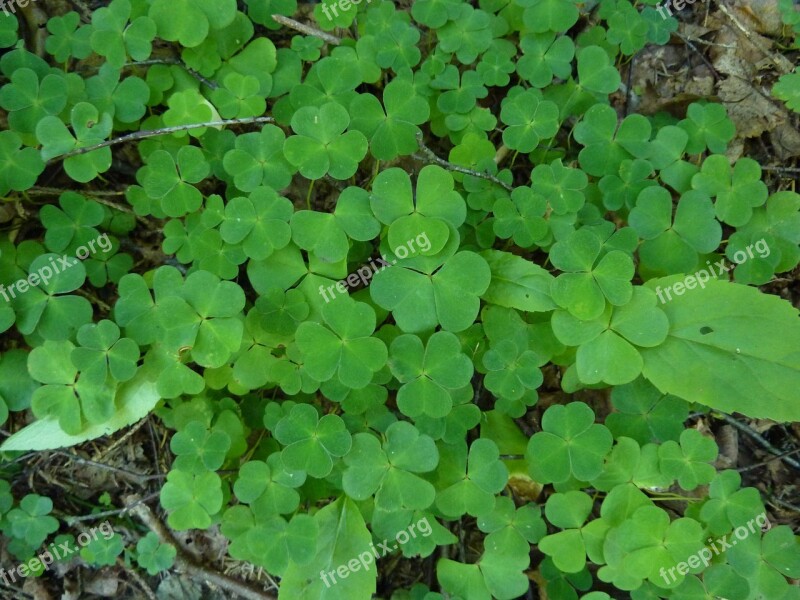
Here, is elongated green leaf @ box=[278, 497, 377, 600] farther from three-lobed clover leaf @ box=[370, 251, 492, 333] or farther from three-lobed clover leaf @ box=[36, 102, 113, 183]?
three-lobed clover leaf @ box=[36, 102, 113, 183]

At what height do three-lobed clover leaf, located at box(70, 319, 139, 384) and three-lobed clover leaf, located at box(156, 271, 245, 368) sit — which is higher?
three-lobed clover leaf, located at box(156, 271, 245, 368)

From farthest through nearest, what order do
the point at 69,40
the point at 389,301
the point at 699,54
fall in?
the point at 699,54
the point at 69,40
the point at 389,301

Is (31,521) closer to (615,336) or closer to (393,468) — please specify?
(393,468)

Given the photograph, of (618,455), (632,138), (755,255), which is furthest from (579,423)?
(632,138)

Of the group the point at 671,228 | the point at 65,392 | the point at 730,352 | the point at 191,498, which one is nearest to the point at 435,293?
the point at 671,228

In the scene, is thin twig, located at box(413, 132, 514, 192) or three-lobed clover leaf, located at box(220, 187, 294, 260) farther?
thin twig, located at box(413, 132, 514, 192)

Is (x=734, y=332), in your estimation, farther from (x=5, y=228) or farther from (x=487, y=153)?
(x=5, y=228)

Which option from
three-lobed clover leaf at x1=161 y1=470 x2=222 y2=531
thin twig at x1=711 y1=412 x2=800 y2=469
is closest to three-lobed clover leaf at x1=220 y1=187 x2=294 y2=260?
three-lobed clover leaf at x1=161 y1=470 x2=222 y2=531
